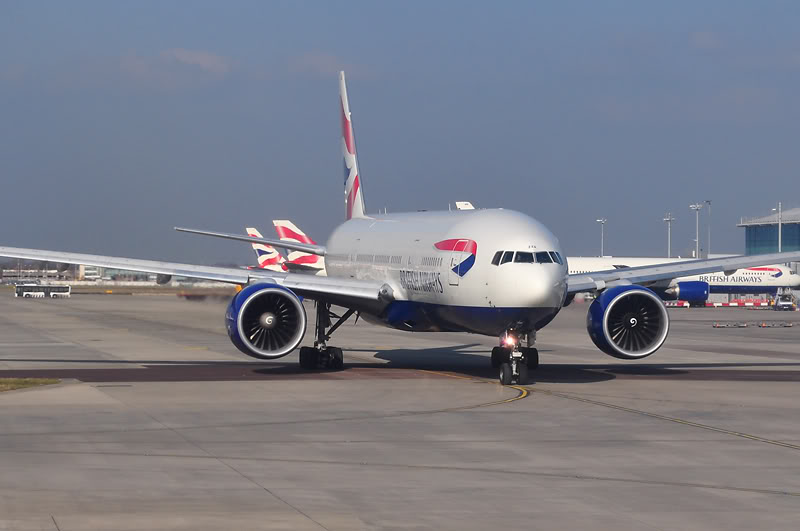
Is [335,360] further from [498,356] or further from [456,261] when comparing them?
[456,261]

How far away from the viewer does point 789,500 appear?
45.7 feet

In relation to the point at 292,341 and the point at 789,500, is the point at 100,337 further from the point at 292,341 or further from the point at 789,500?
the point at 789,500

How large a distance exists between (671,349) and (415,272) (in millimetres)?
17483

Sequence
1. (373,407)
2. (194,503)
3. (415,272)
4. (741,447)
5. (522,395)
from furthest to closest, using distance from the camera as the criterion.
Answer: (415,272), (522,395), (373,407), (741,447), (194,503)

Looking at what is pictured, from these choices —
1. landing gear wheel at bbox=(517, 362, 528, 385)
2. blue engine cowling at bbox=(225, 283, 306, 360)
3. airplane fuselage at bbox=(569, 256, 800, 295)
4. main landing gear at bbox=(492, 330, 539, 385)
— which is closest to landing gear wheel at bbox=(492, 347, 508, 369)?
main landing gear at bbox=(492, 330, 539, 385)

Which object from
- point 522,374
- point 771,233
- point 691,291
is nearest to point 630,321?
point 522,374

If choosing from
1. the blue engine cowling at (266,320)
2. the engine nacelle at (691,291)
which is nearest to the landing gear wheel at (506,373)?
the blue engine cowling at (266,320)

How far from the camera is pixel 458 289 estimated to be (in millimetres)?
29078

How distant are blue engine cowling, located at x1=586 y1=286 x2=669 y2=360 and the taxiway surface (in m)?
0.95

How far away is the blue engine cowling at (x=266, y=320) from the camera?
2961 cm

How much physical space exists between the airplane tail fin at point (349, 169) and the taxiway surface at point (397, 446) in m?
9.35

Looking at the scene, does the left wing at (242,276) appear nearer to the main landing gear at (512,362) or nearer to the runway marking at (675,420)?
the main landing gear at (512,362)

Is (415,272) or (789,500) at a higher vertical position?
(415,272)

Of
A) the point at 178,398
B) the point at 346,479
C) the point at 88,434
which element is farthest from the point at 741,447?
the point at 178,398
